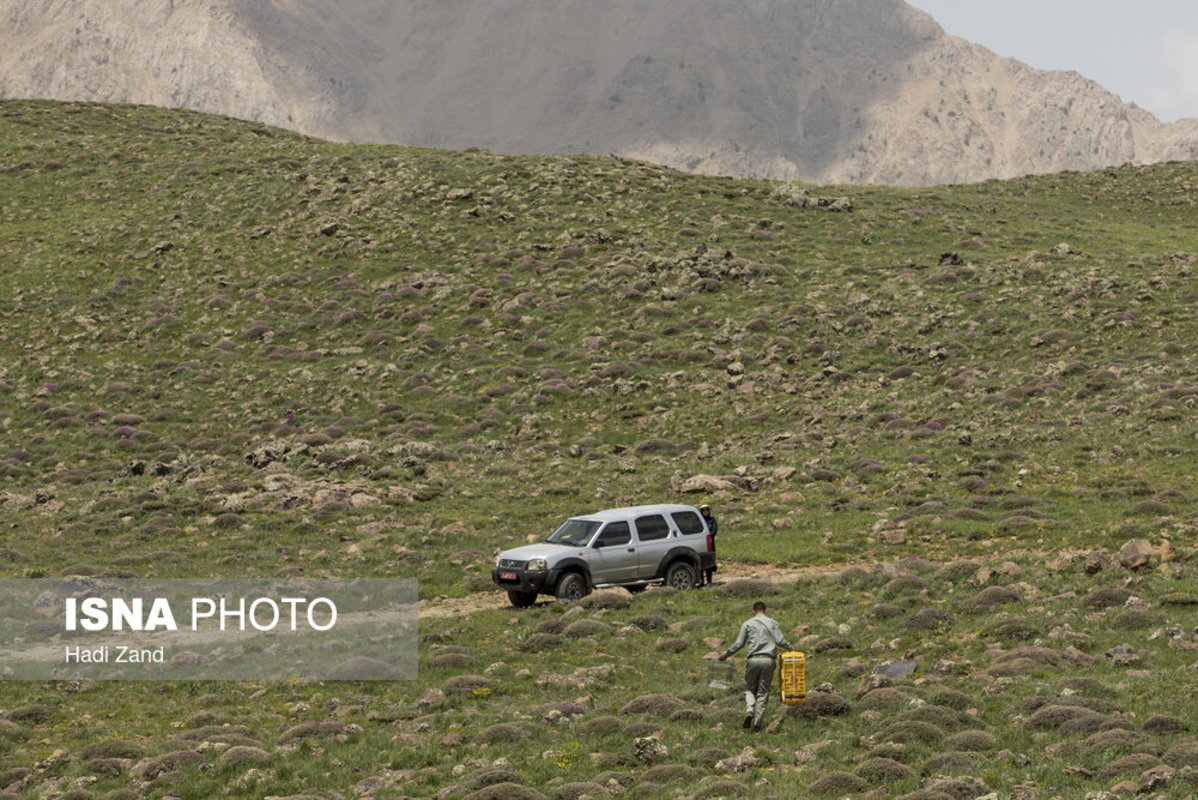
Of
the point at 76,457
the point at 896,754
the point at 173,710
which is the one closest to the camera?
the point at 896,754

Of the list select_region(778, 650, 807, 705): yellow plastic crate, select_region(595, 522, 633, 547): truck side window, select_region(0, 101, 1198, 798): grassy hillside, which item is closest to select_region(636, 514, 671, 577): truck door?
select_region(595, 522, 633, 547): truck side window

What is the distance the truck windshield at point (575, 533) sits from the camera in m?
28.6

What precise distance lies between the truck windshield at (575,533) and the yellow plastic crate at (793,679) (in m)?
10.5

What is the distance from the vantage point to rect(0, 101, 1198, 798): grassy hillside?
18.0 metres

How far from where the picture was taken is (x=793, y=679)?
60.5 feet

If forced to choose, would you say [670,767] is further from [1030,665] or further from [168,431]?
[168,431]

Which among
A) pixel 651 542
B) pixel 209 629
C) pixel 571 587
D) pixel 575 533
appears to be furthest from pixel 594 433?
pixel 209 629

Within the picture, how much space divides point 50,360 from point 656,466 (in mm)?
34260

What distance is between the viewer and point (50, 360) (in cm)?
5625

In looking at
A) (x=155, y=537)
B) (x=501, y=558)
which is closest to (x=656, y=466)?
(x=501, y=558)

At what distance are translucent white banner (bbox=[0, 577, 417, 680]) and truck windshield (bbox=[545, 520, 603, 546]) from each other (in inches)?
173

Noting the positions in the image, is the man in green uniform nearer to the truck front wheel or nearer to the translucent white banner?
the translucent white banner

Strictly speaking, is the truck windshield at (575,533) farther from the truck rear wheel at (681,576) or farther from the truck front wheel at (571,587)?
the truck rear wheel at (681,576)

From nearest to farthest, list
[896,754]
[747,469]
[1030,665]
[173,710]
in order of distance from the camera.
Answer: [896,754]
[1030,665]
[173,710]
[747,469]
